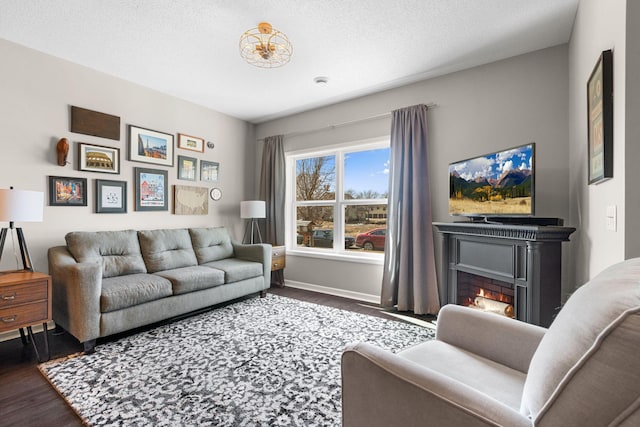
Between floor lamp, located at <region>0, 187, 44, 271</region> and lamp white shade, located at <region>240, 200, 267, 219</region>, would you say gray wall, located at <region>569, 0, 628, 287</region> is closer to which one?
lamp white shade, located at <region>240, 200, 267, 219</region>

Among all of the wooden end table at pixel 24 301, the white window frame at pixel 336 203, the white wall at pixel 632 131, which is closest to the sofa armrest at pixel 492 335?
the white wall at pixel 632 131

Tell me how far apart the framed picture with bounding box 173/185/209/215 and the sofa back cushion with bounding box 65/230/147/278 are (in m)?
0.80

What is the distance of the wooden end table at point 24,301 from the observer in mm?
2188

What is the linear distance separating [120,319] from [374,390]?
2472 millimetres

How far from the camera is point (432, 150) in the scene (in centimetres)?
346

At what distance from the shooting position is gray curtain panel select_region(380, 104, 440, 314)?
3.36 m

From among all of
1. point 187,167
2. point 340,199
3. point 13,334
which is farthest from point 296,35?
point 13,334

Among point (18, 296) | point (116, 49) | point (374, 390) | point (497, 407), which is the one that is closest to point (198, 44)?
point (116, 49)

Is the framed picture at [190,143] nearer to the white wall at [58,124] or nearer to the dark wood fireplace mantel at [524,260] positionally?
the white wall at [58,124]

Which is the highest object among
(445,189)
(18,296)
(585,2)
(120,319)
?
(585,2)

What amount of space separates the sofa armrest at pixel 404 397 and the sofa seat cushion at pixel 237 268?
106 inches

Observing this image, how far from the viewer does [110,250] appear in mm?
Result: 3145

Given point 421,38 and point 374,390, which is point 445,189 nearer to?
point 421,38

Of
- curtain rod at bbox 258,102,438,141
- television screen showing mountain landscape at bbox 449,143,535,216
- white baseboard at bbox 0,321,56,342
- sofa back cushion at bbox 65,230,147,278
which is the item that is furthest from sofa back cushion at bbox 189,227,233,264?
television screen showing mountain landscape at bbox 449,143,535,216
